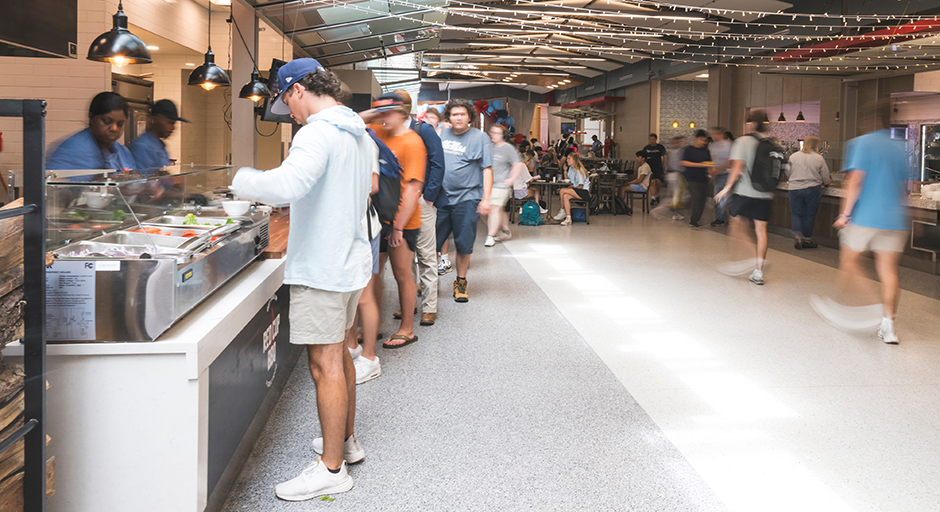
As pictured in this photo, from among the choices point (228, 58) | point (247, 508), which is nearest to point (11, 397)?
point (247, 508)

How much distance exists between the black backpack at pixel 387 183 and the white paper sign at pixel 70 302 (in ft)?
5.30

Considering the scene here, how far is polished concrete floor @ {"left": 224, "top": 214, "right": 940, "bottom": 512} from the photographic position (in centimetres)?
255

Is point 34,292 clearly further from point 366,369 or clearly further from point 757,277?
point 757,277

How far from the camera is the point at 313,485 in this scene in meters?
2.46

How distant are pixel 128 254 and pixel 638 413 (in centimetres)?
234

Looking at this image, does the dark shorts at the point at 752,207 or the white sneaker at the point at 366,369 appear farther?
the dark shorts at the point at 752,207

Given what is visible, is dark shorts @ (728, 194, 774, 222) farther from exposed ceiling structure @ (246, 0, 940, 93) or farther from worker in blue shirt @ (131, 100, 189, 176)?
worker in blue shirt @ (131, 100, 189, 176)

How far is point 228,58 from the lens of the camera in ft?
34.3

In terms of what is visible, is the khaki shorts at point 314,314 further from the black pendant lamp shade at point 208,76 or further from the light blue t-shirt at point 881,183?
the black pendant lamp shade at point 208,76

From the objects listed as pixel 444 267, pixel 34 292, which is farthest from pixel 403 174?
pixel 444 267

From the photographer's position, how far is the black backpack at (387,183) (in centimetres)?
335

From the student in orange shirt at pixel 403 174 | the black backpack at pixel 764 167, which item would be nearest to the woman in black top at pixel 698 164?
the black backpack at pixel 764 167

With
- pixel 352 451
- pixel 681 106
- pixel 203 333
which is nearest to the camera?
pixel 203 333

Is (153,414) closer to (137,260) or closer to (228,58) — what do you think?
(137,260)
